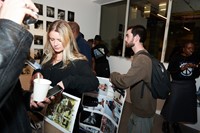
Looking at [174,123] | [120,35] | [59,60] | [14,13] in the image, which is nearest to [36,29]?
[120,35]

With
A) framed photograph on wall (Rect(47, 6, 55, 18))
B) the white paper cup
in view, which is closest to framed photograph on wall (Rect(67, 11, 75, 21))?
framed photograph on wall (Rect(47, 6, 55, 18))

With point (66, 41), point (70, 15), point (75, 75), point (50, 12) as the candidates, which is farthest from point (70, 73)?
point (70, 15)

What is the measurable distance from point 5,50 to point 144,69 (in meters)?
1.40

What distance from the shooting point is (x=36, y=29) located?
3.80 metres

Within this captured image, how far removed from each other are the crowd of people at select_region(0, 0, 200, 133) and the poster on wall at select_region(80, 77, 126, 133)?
72 millimetres

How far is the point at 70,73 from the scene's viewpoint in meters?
1.38

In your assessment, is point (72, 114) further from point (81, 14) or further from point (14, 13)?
point (81, 14)

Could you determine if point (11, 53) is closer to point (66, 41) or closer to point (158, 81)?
point (66, 41)

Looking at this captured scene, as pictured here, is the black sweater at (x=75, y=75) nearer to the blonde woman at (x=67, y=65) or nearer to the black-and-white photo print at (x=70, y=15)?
the blonde woman at (x=67, y=65)

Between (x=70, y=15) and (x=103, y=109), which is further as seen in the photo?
(x=70, y=15)

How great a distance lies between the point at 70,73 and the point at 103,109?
0.63 meters

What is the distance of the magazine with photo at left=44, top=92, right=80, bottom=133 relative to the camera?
110 centimetres

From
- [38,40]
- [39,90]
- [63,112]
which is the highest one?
[38,40]

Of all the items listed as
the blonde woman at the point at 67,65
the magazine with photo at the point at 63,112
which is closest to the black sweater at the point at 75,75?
the blonde woman at the point at 67,65
